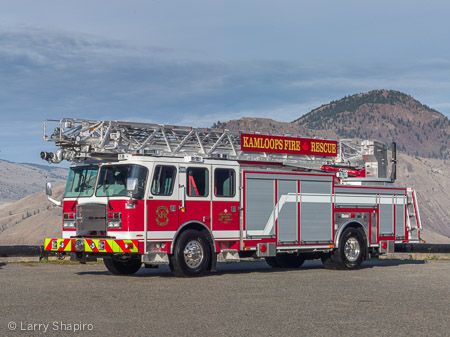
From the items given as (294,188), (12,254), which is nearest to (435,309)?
(294,188)

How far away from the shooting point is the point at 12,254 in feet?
79.3

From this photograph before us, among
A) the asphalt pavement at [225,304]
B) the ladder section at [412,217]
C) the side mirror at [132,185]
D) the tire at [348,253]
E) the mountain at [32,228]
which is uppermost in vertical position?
the side mirror at [132,185]

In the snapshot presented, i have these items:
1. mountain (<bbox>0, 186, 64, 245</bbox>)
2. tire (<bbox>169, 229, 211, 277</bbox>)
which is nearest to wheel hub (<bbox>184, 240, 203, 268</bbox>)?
tire (<bbox>169, 229, 211, 277</bbox>)

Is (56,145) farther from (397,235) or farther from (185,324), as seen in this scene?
(397,235)

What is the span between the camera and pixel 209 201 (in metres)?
15.8

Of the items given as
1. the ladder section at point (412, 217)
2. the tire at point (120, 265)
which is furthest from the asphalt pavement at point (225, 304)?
the ladder section at point (412, 217)

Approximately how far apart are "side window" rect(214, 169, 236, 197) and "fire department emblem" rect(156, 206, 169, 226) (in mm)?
1467

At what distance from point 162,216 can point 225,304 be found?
4294mm

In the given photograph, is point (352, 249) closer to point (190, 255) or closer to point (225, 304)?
point (190, 255)

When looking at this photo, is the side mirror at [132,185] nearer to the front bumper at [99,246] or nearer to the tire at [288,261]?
the front bumper at [99,246]

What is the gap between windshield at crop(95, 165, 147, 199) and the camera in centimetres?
1468

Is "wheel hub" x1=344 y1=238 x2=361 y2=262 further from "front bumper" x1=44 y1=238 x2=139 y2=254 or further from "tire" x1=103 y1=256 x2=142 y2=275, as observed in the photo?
"front bumper" x1=44 y1=238 x2=139 y2=254

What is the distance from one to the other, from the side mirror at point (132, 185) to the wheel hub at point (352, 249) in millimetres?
6725

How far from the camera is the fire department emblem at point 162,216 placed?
1475 centimetres
